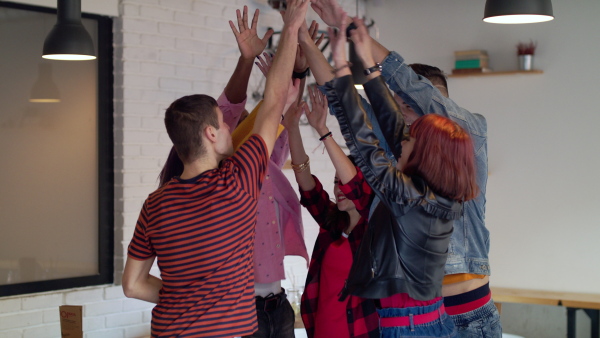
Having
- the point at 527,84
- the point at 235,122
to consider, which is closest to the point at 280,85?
the point at 235,122

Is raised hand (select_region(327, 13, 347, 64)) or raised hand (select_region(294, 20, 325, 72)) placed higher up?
raised hand (select_region(294, 20, 325, 72))

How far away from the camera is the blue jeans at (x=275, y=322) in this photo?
7.54 feet

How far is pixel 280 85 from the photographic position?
193cm

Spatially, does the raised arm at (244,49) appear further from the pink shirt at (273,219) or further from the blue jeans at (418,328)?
the blue jeans at (418,328)

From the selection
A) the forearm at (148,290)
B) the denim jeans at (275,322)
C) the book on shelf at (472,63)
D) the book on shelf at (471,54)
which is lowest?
the denim jeans at (275,322)

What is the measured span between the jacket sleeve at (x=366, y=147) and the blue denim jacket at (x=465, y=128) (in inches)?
5.2

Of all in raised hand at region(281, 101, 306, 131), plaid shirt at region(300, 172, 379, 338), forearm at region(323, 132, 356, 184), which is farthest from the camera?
plaid shirt at region(300, 172, 379, 338)

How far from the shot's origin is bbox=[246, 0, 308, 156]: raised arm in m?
1.89

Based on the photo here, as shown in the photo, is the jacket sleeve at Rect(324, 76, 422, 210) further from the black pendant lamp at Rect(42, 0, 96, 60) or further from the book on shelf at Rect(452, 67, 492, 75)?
the book on shelf at Rect(452, 67, 492, 75)

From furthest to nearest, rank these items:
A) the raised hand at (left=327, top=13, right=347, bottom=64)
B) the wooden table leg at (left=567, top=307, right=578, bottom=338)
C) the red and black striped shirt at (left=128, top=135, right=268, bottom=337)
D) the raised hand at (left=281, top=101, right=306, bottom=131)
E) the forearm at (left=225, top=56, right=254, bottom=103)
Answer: the wooden table leg at (left=567, top=307, right=578, bottom=338)
the raised hand at (left=281, top=101, right=306, bottom=131)
the forearm at (left=225, top=56, right=254, bottom=103)
the raised hand at (left=327, top=13, right=347, bottom=64)
the red and black striped shirt at (left=128, top=135, right=268, bottom=337)

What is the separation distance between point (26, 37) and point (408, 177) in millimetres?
2728

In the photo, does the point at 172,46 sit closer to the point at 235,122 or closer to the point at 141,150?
the point at 141,150

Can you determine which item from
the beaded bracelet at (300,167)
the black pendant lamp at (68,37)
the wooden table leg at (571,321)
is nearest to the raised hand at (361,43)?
the beaded bracelet at (300,167)

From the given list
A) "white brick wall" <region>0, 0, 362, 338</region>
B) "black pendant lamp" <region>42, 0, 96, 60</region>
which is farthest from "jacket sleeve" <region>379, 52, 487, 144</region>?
"white brick wall" <region>0, 0, 362, 338</region>
